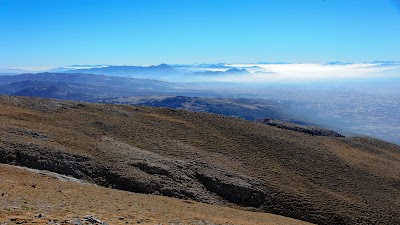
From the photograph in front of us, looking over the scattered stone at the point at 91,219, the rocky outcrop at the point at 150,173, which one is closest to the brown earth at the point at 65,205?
the scattered stone at the point at 91,219

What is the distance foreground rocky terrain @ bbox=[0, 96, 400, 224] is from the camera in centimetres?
3934

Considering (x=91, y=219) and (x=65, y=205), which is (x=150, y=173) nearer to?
(x=65, y=205)

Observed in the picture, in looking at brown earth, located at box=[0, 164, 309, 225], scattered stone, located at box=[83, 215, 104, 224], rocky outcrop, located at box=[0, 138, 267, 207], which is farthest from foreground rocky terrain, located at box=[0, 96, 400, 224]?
scattered stone, located at box=[83, 215, 104, 224]

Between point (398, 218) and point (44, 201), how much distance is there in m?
38.5

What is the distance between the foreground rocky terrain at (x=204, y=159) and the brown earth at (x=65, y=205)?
231 inches

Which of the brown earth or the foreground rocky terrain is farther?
the foreground rocky terrain

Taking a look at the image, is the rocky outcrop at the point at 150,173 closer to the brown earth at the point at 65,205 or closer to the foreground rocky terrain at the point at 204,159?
the foreground rocky terrain at the point at 204,159

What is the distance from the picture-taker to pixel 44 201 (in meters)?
22.6

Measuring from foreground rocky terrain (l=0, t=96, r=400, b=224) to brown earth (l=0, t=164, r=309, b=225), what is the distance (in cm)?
587

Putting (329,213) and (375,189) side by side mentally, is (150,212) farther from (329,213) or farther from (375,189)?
(375,189)

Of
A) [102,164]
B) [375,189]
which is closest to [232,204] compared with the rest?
[102,164]

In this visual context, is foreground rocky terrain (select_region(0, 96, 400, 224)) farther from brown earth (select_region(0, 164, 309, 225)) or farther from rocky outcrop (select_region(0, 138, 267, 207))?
brown earth (select_region(0, 164, 309, 225))

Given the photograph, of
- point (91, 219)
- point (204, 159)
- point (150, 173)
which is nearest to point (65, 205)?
point (91, 219)

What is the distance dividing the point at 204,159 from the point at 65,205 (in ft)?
84.9
